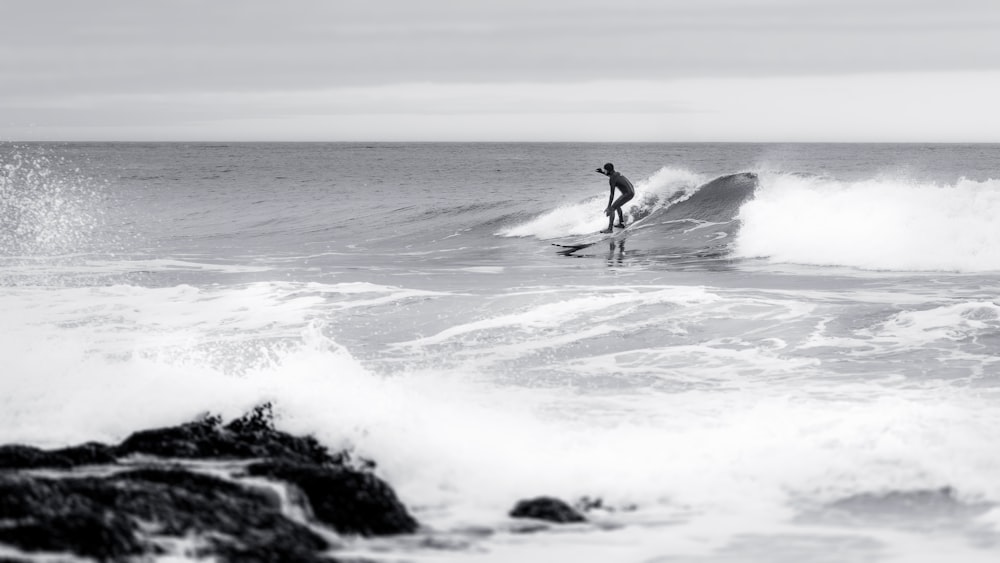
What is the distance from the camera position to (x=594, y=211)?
998 inches

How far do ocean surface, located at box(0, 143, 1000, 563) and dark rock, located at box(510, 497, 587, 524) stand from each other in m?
0.09

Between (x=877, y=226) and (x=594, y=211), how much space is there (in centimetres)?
806

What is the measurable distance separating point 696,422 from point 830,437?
0.96 metres

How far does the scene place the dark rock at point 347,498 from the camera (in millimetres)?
4719

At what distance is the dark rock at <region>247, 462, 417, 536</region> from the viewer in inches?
186

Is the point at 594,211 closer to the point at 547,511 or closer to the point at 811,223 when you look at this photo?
the point at 811,223

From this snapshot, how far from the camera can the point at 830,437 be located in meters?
6.24

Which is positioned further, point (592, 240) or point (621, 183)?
point (621, 183)

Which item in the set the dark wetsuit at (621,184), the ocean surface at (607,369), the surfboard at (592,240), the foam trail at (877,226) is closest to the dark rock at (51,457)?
the ocean surface at (607,369)

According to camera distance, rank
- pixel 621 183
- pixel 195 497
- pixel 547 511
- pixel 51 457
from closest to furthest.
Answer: pixel 195 497, pixel 547 511, pixel 51 457, pixel 621 183

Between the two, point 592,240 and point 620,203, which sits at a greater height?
point 620,203

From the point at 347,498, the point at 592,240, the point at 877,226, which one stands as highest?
the point at 877,226

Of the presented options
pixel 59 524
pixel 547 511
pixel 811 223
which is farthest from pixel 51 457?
pixel 811 223

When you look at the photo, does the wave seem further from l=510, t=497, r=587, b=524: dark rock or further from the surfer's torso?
l=510, t=497, r=587, b=524: dark rock
